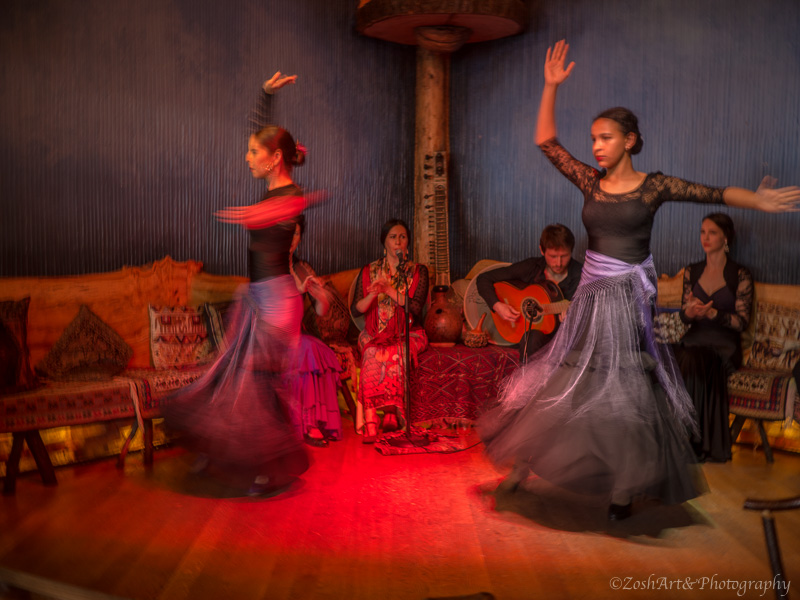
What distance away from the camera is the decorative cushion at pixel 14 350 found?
3980 mm

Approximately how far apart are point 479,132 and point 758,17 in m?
2.29

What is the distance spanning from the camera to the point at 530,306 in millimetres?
5309

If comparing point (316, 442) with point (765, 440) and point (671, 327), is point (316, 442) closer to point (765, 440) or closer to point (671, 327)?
point (671, 327)

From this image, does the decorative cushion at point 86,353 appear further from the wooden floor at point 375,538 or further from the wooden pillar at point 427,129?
the wooden pillar at point 427,129

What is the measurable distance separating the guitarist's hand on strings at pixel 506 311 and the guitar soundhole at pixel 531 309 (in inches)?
3.1

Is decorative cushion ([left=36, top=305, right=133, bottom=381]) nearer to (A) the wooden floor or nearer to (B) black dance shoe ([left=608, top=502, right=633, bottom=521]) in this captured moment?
(A) the wooden floor

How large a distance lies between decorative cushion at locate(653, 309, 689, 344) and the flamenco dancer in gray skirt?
1.61m

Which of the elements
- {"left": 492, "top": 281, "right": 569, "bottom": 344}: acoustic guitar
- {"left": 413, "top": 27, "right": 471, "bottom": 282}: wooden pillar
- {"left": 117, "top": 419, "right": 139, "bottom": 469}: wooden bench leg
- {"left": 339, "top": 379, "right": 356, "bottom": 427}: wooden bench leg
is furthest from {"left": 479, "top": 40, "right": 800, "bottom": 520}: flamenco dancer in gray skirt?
{"left": 413, "top": 27, "right": 471, "bottom": 282}: wooden pillar

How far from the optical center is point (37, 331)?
14.8ft

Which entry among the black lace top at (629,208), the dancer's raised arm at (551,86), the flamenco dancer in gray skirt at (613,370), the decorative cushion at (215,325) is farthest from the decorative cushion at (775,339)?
the decorative cushion at (215,325)

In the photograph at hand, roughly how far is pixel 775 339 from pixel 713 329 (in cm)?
43

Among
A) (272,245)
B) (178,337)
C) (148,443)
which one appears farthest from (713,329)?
(148,443)

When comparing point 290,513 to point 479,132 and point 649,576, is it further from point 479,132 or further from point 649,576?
point 479,132

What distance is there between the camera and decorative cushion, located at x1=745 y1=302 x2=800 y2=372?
493 cm
